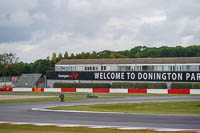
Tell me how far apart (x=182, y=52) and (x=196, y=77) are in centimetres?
9317

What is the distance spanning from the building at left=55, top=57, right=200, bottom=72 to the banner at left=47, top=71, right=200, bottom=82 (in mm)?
5307

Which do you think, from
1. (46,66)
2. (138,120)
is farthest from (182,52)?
(138,120)

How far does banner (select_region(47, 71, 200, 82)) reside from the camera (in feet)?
194

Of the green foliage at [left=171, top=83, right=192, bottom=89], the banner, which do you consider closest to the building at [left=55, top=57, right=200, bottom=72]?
the banner

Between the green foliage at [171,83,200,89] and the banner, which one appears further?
the banner

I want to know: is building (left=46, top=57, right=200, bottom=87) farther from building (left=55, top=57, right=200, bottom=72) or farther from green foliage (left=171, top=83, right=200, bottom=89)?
green foliage (left=171, top=83, right=200, bottom=89)

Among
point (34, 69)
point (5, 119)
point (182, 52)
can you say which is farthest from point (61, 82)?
point (182, 52)

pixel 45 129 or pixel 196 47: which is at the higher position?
pixel 196 47

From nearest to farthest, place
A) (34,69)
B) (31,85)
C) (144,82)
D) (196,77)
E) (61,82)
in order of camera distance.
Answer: (196,77)
(144,82)
(61,82)
(31,85)
(34,69)

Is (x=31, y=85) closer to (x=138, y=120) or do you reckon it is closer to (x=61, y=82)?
(x=61, y=82)

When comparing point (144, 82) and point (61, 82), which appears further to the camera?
point (61, 82)

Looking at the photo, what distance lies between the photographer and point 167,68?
2603 inches

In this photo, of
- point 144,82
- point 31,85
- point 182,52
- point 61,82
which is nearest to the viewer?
point 144,82

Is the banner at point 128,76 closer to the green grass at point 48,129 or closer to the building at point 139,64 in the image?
the building at point 139,64
